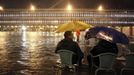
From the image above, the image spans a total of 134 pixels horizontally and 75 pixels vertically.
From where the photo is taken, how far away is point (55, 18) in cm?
10081

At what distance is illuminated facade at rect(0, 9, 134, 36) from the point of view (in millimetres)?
96062

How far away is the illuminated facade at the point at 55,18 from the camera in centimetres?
9606

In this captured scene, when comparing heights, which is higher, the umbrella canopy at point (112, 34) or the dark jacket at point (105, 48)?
the umbrella canopy at point (112, 34)

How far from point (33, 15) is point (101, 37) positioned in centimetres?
8829

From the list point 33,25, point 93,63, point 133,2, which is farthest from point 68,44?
point 33,25

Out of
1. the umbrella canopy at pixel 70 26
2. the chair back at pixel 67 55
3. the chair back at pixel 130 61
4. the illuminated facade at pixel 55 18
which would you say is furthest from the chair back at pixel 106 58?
the illuminated facade at pixel 55 18

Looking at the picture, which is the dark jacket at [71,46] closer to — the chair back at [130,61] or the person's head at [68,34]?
the person's head at [68,34]

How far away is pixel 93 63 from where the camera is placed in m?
13.7

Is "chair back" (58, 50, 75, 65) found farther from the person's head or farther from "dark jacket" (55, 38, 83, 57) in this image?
the person's head

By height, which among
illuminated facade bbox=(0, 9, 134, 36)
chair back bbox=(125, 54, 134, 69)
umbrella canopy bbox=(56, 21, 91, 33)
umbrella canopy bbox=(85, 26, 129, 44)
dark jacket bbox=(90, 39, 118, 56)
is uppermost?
illuminated facade bbox=(0, 9, 134, 36)

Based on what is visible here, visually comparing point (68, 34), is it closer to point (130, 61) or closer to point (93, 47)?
point (93, 47)

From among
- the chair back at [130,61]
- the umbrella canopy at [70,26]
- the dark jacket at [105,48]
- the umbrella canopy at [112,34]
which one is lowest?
the chair back at [130,61]

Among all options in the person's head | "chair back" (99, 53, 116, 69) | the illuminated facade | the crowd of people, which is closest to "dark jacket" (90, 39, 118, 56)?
the crowd of people

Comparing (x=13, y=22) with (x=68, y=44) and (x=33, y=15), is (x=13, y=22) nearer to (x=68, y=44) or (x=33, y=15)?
(x=33, y=15)
